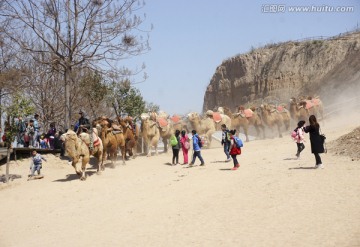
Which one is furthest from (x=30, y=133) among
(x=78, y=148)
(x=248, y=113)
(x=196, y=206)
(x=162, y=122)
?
(x=248, y=113)

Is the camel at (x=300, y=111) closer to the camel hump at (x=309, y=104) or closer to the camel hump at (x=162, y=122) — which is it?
the camel hump at (x=309, y=104)

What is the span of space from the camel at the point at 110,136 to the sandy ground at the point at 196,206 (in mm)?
1308

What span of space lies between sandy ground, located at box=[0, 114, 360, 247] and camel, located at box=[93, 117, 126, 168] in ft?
4.29

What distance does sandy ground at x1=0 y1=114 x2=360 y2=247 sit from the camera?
9227 millimetres

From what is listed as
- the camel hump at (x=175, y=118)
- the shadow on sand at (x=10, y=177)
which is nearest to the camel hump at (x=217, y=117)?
the camel hump at (x=175, y=118)

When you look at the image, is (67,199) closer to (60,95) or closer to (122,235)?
(122,235)

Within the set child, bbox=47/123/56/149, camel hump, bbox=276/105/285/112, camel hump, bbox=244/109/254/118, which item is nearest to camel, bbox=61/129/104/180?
child, bbox=47/123/56/149

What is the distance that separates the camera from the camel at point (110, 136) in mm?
18359

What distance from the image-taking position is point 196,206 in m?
11.6

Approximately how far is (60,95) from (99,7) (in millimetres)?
10999

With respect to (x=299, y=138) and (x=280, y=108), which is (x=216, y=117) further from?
(x=299, y=138)

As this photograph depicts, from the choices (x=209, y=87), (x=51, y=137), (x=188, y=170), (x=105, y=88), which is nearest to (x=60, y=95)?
(x=105, y=88)

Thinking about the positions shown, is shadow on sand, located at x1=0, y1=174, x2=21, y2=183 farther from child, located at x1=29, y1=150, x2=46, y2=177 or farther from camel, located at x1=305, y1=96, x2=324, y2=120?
camel, located at x1=305, y1=96, x2=324, y2=120

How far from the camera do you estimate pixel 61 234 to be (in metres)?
10.8
